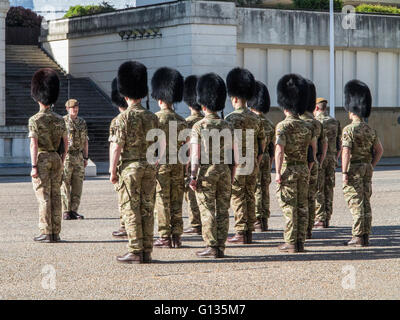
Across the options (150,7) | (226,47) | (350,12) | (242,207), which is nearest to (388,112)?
(350,12)

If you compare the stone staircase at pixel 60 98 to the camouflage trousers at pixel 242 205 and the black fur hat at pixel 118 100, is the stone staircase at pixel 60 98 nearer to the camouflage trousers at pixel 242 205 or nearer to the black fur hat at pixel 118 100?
the black fur hat at pixel 118 100

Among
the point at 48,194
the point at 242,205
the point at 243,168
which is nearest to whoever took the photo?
the point at 242,205

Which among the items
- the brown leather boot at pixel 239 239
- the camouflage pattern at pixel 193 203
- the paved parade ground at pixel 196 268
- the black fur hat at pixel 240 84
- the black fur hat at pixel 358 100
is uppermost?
the black fur hat at pixel 240 84

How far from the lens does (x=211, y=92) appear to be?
35.3 ft

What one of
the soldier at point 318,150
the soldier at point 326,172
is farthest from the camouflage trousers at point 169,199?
the soldier at point 326,172

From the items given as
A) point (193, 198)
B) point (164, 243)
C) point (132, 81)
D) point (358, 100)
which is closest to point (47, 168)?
point (164, 243)

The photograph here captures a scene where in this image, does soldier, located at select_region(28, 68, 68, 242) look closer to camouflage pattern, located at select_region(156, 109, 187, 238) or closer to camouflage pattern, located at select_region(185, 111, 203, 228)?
camouflage pattern, located at select_region(156, 109, 187, 238)

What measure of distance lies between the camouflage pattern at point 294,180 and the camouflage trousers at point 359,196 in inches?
30.0

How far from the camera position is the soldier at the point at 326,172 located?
13.5 meters

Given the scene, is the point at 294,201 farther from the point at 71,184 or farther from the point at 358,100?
the point at 71,184

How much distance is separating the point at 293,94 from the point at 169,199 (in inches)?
77.4
